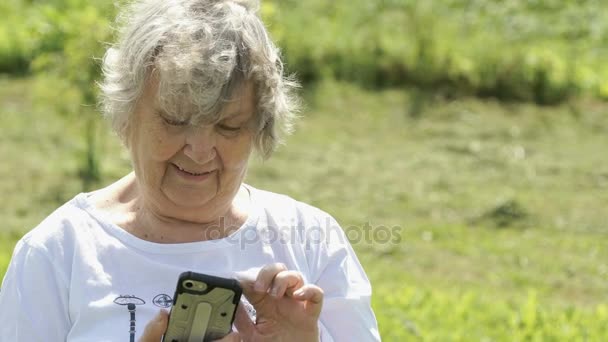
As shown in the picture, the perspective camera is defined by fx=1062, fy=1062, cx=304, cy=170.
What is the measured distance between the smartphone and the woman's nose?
372mm

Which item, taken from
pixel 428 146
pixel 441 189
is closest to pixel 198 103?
pixel 441 189

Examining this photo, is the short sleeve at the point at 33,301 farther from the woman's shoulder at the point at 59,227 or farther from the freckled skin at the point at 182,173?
the freckled skin at the point at 182,173

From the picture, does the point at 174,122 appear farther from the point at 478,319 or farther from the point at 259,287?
the point at 478,319

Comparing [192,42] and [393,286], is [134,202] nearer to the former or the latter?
[192,42]

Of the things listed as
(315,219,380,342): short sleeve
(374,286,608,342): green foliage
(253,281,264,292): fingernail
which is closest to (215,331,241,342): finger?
(253,281,264,292): fingernail

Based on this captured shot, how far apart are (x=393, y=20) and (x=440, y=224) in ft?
10.8

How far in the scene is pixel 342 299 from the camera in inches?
108

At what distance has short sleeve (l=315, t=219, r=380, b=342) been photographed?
2732mm

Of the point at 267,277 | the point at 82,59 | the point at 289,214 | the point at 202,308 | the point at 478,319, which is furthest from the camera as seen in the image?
the point at 82,59

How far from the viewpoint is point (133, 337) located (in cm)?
255

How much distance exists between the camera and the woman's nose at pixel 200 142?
255cm

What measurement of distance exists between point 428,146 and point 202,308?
5667 mm

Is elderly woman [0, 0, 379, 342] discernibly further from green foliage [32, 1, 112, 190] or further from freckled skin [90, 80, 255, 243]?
green foliage [32, 1, 112, 190]

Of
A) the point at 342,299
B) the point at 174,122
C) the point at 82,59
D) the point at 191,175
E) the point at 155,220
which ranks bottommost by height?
the point at 82,59
